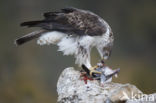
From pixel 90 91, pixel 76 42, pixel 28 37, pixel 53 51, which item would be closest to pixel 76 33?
pixel 76 42

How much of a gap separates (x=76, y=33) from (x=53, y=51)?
2.88 m

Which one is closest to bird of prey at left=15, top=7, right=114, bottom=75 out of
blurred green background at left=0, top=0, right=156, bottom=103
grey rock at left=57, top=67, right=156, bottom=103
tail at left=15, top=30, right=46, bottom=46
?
tail at left=15, top=30, right=46, bottom=46

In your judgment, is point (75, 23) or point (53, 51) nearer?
point (75, 23)

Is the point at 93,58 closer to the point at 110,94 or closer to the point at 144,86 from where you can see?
the point at 144,86

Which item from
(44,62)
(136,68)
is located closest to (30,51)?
(44,62)

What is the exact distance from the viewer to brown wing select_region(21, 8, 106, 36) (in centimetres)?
531

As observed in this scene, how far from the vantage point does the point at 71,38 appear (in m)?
5.39

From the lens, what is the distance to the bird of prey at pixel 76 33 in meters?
5.30

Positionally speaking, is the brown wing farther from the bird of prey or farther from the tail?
the tail

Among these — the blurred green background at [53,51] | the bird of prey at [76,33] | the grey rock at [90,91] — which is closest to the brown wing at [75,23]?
the bird of prey at [76,33]

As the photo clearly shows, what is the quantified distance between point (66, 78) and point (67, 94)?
1.03 ft

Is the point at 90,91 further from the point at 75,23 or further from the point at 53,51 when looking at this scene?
the point at 53,51

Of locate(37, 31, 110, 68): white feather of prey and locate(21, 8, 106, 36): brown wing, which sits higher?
locate(21, 8, 106, 36): brown wing

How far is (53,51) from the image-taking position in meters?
8.19
